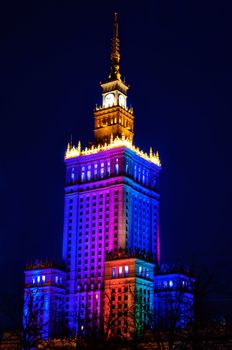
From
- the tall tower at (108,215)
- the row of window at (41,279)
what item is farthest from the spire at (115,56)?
the row of window at (41,279)

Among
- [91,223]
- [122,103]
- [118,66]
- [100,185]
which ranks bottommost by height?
[91,223]

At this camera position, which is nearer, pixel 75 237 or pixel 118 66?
pixel 75 237

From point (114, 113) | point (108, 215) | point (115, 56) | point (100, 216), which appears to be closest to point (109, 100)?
point (114, 113)

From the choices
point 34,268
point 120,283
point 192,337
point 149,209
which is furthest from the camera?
point 149,209

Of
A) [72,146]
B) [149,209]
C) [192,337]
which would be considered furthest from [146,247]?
[192,337]

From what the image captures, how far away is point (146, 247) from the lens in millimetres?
164875

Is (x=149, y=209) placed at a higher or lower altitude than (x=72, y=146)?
lower

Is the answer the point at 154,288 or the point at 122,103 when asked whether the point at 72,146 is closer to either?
the point at 122,103

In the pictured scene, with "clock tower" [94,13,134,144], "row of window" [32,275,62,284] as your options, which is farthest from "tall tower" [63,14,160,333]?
"row of window" [32,275,62,284]

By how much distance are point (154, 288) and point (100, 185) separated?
2984cm

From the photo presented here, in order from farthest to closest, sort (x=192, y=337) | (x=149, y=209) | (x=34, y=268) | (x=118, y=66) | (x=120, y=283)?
(x=118, y=66) < (x=149, y=209) < (x=34, y=268) < (x=120, y=283) < (x=192, y=337)

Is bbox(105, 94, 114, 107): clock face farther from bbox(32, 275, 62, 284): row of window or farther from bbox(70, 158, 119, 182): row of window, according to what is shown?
bbox(32, 275, 62, 284): row of window

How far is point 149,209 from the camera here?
170 m

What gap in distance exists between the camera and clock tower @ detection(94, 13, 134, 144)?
17375cm
